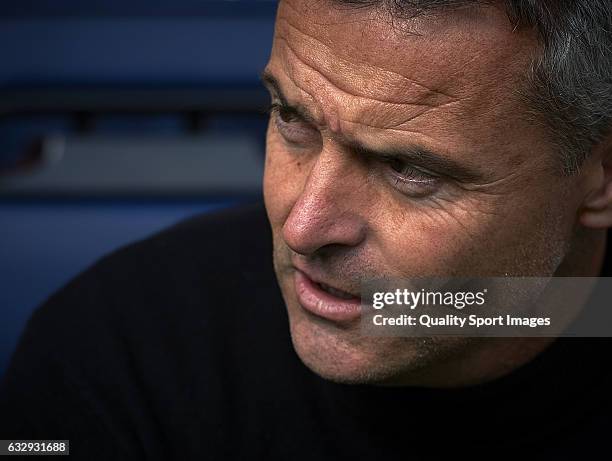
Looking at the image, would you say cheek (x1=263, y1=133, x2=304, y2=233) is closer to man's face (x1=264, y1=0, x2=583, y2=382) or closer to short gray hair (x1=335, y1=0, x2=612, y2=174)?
man's face (x1=264, y1=0, x2=583, y2=382)

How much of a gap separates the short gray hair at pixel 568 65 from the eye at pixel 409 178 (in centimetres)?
14

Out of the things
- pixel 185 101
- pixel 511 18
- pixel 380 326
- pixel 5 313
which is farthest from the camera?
pixel 185 101

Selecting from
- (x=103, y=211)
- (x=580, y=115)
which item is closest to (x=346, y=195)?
(x=580, y=115)

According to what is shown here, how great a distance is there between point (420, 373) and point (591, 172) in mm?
319

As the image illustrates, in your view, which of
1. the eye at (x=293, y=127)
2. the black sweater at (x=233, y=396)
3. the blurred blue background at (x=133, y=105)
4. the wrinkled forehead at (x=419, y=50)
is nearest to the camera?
the wrinkled forehead at (x=419, y=50)

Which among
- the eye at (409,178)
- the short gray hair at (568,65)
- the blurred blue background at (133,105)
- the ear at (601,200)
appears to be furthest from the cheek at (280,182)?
the blurred blue background at (133,105)

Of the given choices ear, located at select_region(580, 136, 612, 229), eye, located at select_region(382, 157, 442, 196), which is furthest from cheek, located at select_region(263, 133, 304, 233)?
ear, located at select_region(580, 136, 612, 229)

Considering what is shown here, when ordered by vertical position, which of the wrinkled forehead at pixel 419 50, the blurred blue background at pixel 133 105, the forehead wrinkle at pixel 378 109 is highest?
the blurred blue background at pixel 133 105

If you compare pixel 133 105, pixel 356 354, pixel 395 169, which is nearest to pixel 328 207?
pixel 395 169

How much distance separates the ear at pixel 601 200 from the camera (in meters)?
1.27

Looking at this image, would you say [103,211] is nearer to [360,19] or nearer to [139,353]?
[139,353]

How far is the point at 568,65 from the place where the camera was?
1.15 m

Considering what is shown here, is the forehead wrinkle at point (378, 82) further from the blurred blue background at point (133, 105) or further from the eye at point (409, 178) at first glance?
the blurred blue background at point (133, 105)

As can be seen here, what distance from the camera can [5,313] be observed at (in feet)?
6.22
